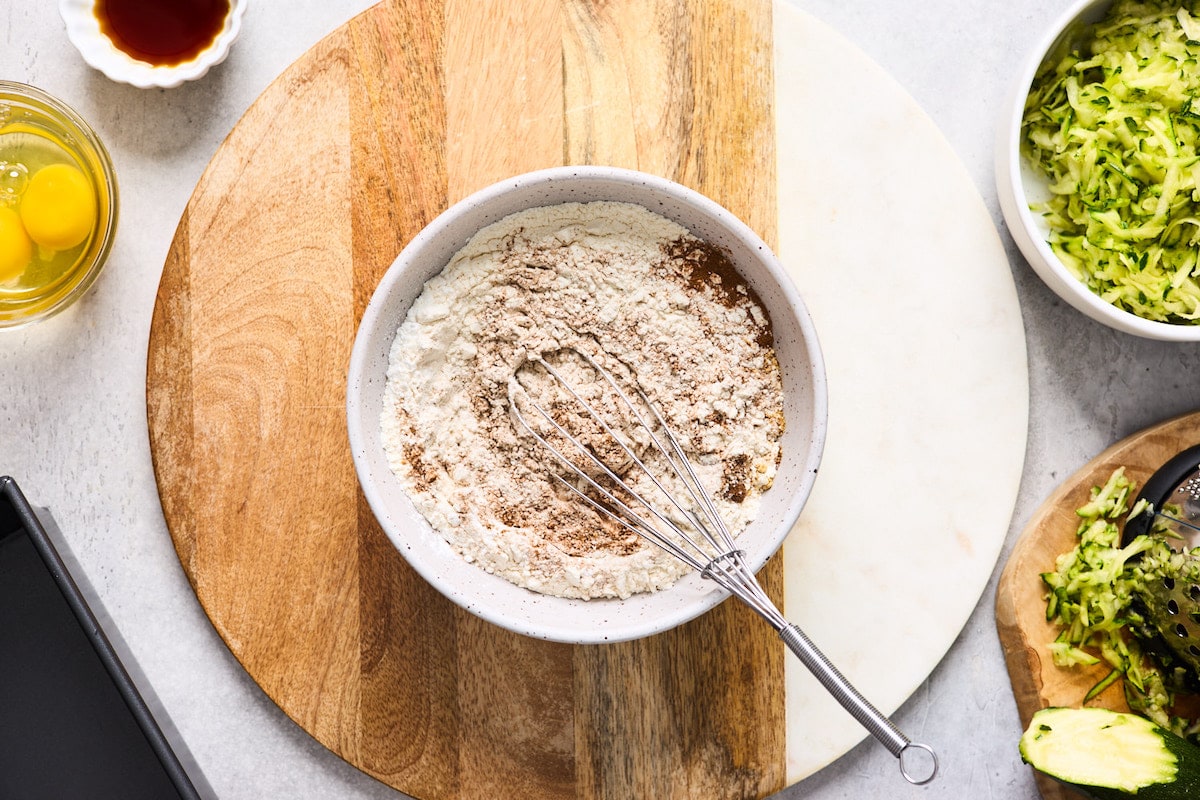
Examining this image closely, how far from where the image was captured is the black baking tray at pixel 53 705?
3.97ft

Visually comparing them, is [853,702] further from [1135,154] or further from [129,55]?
[129,55]

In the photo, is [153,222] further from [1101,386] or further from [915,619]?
[1101,386]

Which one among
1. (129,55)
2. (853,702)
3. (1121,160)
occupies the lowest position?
(853,702)

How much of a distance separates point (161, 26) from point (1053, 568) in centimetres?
147

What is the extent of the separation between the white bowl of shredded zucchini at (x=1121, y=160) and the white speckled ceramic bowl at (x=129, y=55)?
107 cm

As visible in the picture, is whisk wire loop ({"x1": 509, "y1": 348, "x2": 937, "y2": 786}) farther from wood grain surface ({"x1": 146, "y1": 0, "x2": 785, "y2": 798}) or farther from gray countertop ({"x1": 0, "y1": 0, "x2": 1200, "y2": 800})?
gray countertop ({"x1": 0, "y1": 0, "x2": 1200, "y2": 800})

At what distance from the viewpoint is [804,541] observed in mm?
1216

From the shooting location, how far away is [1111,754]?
1.17 metres

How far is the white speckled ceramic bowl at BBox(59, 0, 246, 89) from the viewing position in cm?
128

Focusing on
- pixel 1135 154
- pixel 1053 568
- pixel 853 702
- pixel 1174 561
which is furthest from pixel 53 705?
pixel 1135 154

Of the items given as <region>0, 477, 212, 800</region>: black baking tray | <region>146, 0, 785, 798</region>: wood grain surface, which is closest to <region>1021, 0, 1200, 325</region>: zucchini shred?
<region>146, 0, 785, 798</region>: wood grain surface

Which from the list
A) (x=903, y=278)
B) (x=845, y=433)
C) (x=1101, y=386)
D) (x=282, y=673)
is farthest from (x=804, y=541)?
(x=282, y=673)

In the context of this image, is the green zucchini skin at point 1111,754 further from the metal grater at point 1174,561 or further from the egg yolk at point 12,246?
the egg yolk at point 12,246

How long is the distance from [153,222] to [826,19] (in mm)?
1013
